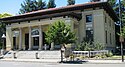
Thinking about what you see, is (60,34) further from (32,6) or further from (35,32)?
(32,6)

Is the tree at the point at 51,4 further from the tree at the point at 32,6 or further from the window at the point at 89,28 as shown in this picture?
the window at the point at 89,28

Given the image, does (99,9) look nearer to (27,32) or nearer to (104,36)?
(104,36)

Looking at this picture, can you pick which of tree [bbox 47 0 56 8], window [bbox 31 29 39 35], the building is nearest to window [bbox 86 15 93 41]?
the building

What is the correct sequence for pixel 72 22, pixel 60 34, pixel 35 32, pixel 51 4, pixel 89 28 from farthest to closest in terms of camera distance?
pixel 51 4 → pixel 35 32 → pixel 89 28 → pixel 72 22 → pixel 60 34

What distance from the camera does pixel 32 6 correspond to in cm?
7019

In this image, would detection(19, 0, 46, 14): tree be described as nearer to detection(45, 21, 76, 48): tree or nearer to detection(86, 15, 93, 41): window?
detection(86, 15, 93, 41): window

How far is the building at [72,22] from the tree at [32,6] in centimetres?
2495

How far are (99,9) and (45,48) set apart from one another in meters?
10.9

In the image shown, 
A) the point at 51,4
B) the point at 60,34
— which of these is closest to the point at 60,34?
the point at 60,34

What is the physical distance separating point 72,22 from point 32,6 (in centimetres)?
3634

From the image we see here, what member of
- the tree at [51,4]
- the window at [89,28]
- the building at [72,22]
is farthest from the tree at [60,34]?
the tree at [51,4]

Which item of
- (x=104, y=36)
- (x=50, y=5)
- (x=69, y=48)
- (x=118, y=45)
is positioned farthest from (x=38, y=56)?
(x=50, y=5)

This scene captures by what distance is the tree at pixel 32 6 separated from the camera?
6888 cm

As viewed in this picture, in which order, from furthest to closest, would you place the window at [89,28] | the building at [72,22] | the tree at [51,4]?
the tree at [51,4], the window at [89,28], the building at [72,22]
